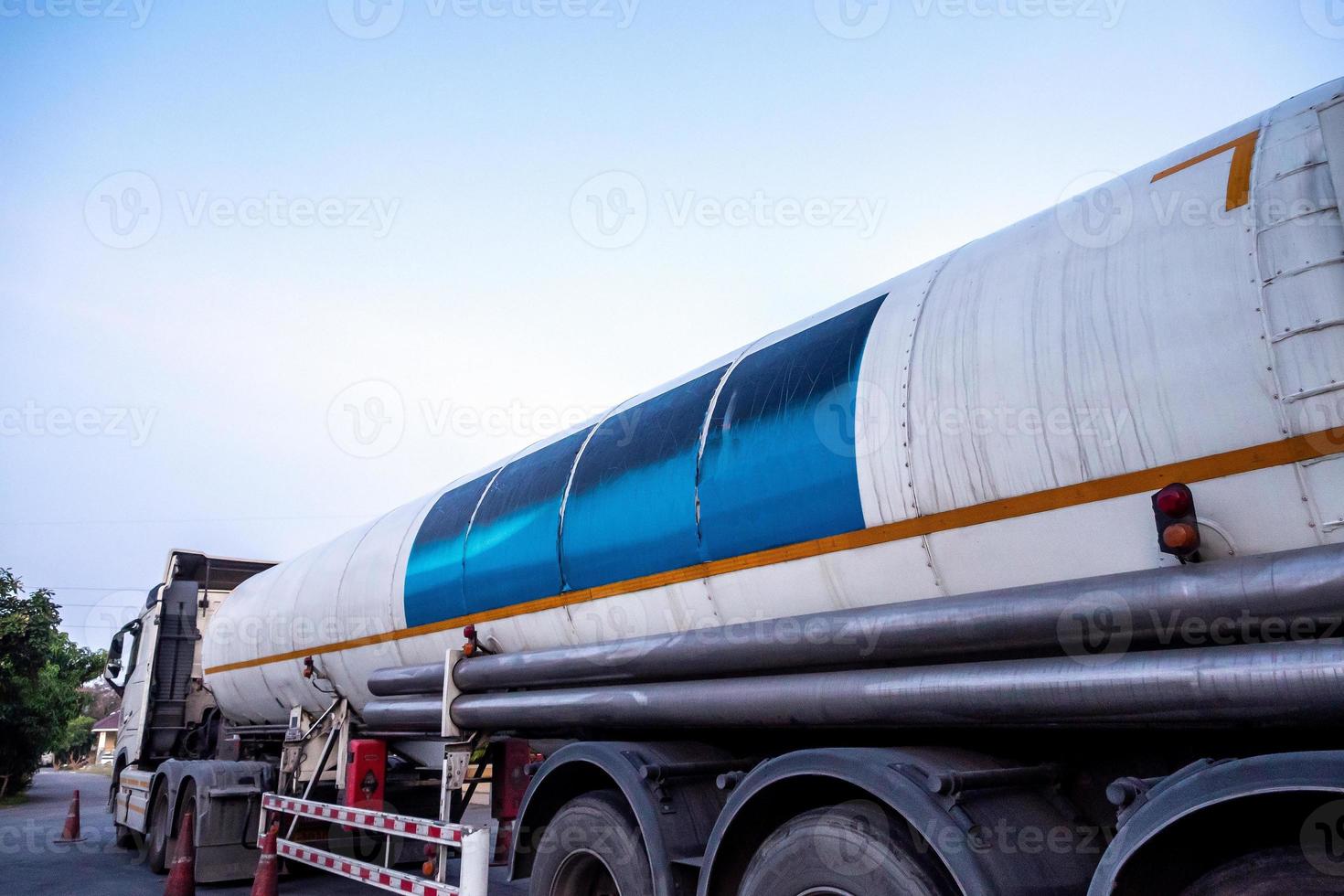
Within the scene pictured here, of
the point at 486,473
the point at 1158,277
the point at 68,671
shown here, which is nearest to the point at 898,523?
the point at 1158,277

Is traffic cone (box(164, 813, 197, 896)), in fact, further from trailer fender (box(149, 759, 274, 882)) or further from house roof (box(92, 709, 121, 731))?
house roof (box(92, 709, 121, 731))

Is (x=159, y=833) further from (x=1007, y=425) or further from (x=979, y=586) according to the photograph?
(x=1007, y=425)

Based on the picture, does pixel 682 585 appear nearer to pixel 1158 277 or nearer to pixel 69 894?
pixel 1158 277

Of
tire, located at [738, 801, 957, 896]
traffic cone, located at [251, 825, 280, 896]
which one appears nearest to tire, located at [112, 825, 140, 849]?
traffic cone, located at [251, 825, 280, 896]

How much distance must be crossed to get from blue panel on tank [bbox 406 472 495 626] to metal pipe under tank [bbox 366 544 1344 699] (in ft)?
5.87

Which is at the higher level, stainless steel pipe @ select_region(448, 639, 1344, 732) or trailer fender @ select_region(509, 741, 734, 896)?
stainless steel pipe @ select_region(448, 639, 1344, 732)

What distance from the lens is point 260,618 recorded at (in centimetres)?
956

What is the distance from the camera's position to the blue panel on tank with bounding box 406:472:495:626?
634 centimetres

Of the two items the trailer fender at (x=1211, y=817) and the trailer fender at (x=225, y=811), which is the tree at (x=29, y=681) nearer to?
the trailer fender at (x=225, y=811)

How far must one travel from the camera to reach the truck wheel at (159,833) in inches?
405

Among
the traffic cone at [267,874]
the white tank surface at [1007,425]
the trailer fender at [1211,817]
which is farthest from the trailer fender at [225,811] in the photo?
the trailer fender at [1211,817]

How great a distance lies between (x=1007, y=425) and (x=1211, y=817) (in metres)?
1.32

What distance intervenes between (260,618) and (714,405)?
6805mm

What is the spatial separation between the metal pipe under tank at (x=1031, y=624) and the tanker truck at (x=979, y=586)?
0.01m
